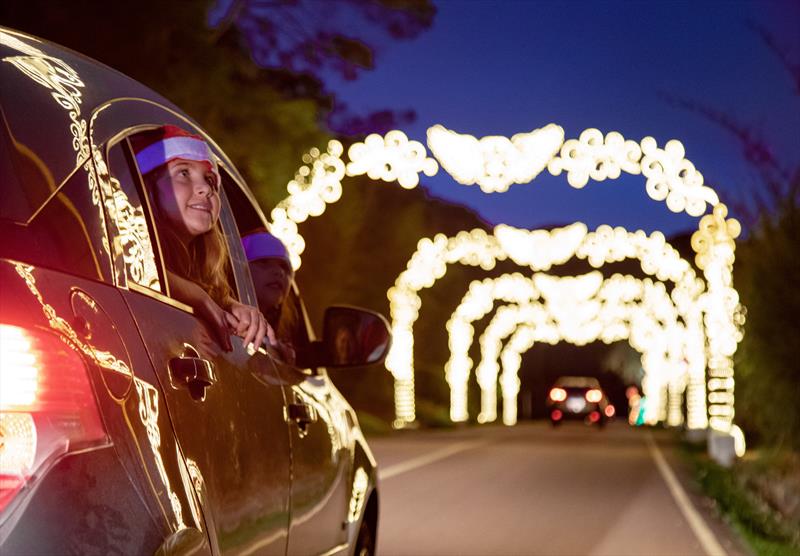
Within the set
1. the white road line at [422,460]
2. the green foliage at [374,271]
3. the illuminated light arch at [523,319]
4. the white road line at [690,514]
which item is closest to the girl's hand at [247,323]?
the white road line at [690,514]

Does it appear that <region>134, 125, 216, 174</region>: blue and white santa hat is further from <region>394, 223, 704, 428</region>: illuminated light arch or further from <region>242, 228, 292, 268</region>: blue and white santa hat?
<region>394, 223, 704, 428</region>: illuminated light arch

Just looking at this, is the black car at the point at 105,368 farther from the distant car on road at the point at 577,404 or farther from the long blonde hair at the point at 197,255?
the distant car on road at the point at 577,404

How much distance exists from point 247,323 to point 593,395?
5608 centimetres

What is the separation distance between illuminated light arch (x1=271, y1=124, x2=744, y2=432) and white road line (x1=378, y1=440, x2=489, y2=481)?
3963mm

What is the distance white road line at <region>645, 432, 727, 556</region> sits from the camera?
13109mm

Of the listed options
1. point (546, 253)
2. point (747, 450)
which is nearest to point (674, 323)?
point (546, 253)

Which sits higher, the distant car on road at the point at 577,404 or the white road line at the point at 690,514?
the white road line at the point at 690,514

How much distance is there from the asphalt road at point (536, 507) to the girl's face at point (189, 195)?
314 inches

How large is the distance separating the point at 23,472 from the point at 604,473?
22010 millimetres

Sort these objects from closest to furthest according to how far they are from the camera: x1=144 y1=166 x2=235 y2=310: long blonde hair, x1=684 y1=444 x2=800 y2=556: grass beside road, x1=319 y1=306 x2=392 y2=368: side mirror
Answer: x1=144 y1=166 x2=235 y2=310: long blonde hair → x1=319 y1=306 x2=392 y2=368: side mirror → x1=684 y1=444 x2=800 y2=556: grass beside road

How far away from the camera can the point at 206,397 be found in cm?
366

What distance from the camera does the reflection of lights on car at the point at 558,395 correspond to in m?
59.4

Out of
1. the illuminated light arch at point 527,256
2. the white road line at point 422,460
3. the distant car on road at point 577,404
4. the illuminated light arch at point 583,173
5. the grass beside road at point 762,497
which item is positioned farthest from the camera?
the distant car on road at point 577,404

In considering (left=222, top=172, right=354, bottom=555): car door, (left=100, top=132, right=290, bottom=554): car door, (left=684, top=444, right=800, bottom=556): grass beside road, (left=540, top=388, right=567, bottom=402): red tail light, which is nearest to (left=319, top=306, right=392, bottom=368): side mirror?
(left=222, top=172, right=354, bottom=555): car door
